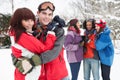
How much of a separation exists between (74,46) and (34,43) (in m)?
2.36

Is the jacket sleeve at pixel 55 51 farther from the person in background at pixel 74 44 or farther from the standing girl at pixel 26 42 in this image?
the person in background at pixel 74 44

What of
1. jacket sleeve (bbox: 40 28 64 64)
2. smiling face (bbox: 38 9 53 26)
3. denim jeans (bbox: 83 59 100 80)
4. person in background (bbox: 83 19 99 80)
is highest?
smiling face (bbox: 38 9 53 26)

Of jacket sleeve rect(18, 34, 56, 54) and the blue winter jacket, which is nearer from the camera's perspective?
jacket sleeve rect(18, 34, 56, 54)

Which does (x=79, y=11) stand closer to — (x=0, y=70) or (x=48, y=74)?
(x=0, y=70)

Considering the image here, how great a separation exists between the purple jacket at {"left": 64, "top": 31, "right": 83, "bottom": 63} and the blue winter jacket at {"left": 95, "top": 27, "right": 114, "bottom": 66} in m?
0.30

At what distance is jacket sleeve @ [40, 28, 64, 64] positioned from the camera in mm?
1876

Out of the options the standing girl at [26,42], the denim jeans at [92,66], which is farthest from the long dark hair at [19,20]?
the denim jeans at [92,66]

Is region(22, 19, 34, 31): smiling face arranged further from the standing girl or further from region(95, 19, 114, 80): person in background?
region(95, 19, 114, 80): person in background

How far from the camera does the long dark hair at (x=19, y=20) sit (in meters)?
1.87

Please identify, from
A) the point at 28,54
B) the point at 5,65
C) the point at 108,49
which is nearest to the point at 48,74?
the point at 28,54

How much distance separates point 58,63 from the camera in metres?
1.98

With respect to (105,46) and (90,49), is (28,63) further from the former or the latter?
(90,49)

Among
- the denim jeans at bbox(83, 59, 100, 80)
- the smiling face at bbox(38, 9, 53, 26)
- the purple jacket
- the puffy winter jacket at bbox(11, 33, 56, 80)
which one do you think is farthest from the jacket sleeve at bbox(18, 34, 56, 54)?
the denim jeans at bbox(83, 59, 100, 80)

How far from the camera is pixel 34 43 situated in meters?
1.83
